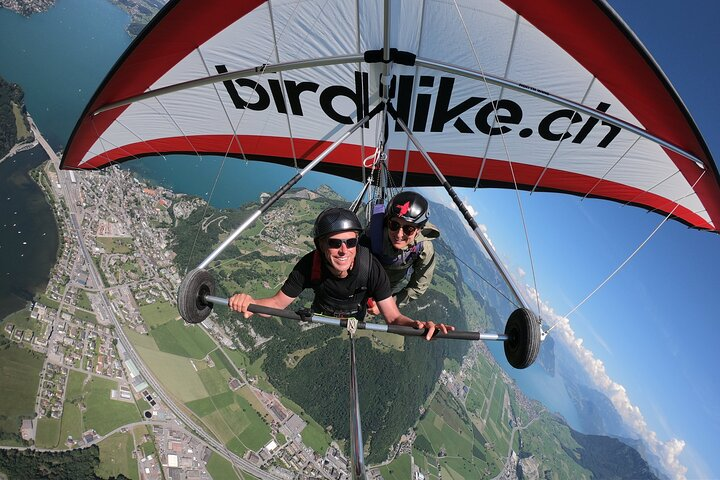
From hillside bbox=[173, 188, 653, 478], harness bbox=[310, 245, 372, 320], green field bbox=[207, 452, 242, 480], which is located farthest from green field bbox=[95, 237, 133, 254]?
harness bbox=[310, 245, 372, 320]

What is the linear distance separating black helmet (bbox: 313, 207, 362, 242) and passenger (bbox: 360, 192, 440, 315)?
0.61 metres

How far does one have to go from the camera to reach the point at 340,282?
2309 mm

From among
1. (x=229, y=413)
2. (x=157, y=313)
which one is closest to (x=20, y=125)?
(x=157, y=313)

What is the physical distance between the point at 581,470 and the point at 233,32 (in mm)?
80132

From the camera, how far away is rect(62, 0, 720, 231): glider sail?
2924mm

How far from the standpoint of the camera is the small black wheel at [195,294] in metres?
2.12

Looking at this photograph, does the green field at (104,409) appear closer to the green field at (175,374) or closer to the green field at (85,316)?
the green field at (175,374)

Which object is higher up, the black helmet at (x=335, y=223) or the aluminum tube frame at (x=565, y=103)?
the aluminum tube frame at (x=565, y=103)

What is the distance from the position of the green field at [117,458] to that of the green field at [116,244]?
1349 cm

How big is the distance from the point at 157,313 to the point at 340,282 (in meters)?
26.9

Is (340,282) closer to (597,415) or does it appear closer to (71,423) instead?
(71,423)

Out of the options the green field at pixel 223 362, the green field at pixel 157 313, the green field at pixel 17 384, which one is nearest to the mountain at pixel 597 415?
the green field at pixel 223 362

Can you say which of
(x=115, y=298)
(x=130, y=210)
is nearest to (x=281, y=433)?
(x=115, y=298)

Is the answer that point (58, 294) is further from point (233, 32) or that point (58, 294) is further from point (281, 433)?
point (233, 32)
